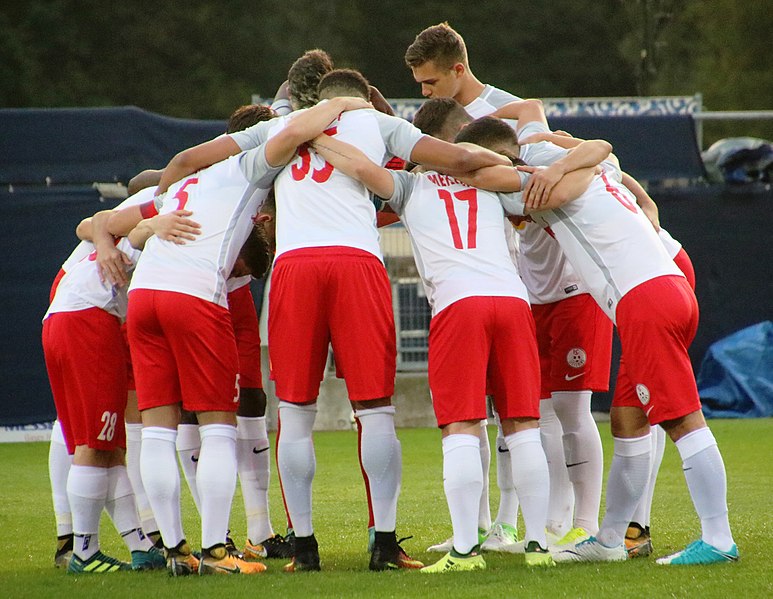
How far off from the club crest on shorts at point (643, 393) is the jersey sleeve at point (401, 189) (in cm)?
125

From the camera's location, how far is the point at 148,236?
17.5ft

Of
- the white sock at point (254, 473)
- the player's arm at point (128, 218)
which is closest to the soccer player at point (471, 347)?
the player's arm at point (128, 218)

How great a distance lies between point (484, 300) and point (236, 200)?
116cm

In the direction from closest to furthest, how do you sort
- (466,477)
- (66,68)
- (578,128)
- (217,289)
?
(466,477) → (217,289) → (578,128) → (66,68)

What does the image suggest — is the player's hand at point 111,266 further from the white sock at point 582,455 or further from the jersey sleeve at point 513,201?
the white sock at point 582,455

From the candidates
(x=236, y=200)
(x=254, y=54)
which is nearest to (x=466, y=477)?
(x=236, y=200)

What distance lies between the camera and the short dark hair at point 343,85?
5469 mm

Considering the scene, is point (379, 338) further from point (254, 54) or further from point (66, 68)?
point (254, 54)

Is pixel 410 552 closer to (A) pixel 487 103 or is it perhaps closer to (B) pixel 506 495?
(B) pixel 506 495

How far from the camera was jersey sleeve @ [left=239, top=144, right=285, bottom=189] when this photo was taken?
518cm

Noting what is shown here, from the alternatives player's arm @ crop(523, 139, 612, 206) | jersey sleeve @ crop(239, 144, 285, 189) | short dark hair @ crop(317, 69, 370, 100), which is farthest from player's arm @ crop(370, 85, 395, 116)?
player's arm @ crop(523, 139, 612, 206)

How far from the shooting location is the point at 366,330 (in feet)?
16.4

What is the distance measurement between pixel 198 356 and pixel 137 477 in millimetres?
1153

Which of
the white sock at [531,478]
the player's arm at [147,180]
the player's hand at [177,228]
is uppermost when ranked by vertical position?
the player's arm at [147,180]
